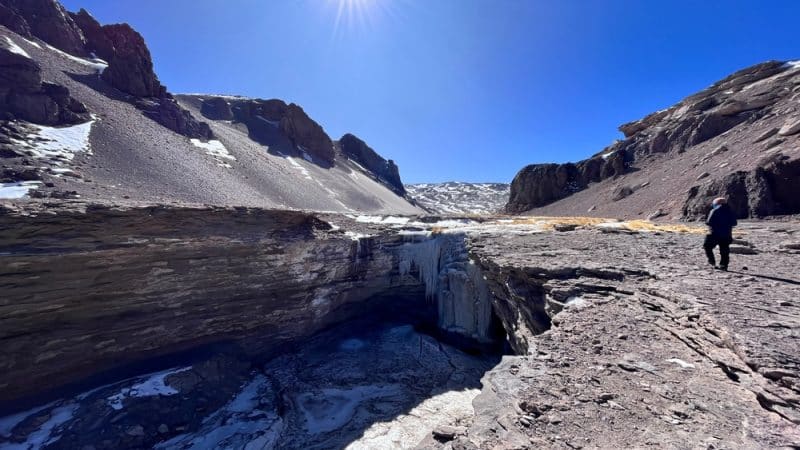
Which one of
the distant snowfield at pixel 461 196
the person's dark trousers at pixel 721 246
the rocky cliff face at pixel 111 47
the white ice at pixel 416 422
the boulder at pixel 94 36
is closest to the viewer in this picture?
the person's dark trousers at pixel 721 246

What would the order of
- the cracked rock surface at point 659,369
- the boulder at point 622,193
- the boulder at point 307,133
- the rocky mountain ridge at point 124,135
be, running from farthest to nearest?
the boulder at point 307,133
the boulder at point 622,193
the rocky mountain ridge at point 124,135
the cracked rock surface at point 659,369

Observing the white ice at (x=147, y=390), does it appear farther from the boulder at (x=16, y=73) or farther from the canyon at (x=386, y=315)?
the boulder at (x=16, y=73)

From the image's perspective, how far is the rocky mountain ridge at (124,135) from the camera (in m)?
23.1

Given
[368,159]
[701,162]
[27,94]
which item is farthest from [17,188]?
[368,159]

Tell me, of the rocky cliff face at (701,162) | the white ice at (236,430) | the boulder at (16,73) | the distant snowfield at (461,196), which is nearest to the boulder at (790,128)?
the rocky cliff face at (701,162)

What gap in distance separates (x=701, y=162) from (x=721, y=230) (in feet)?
77.4

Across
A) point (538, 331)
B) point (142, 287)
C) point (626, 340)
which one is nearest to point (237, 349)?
point (142, 287)

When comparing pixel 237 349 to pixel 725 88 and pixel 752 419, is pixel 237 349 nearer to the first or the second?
pixel 752 419

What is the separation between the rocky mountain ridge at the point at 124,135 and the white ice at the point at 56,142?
0.22 ft

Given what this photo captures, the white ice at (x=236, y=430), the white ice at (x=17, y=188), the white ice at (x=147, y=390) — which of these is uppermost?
the white ice at (x=17, y=188)

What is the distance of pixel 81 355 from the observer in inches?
384

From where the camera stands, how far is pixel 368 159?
271ft

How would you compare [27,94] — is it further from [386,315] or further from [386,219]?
[386,315]

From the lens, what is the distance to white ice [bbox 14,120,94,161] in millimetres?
22797
